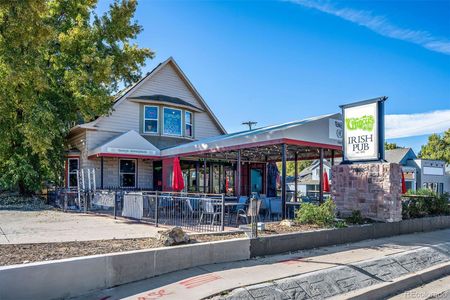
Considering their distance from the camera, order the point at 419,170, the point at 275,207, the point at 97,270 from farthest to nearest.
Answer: the point at 419,170 < the point at 275,207 < the point at 97,270

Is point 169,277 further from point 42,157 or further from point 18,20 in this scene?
point 42,157

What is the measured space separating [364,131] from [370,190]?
1.90 metres

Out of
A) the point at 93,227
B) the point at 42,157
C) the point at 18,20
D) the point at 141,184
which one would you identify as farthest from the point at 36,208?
the point at 18,20

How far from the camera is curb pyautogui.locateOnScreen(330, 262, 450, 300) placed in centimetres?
570

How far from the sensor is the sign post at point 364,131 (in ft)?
36.9

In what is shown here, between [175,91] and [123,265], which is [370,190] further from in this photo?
[175,91]

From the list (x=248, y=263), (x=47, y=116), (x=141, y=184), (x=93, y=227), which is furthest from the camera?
(x=141, y=184)

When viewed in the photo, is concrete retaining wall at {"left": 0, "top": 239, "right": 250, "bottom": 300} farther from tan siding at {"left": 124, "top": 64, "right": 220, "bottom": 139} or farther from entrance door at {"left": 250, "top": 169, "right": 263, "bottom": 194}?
entrance door at {"left": 250, "top": 169, "right": 263, "bottom": 194}

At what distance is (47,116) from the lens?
16.7m

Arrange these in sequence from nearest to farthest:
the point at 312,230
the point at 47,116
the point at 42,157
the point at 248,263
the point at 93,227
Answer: the point at 248,263, the point at 312,230, the point at 93,227, the point at 47,116, the point at 42,157

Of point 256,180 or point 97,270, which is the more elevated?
point 256,180

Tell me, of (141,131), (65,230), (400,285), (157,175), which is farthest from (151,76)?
(400,285)

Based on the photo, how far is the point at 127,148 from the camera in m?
18.0

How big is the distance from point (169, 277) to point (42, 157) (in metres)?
14.7
